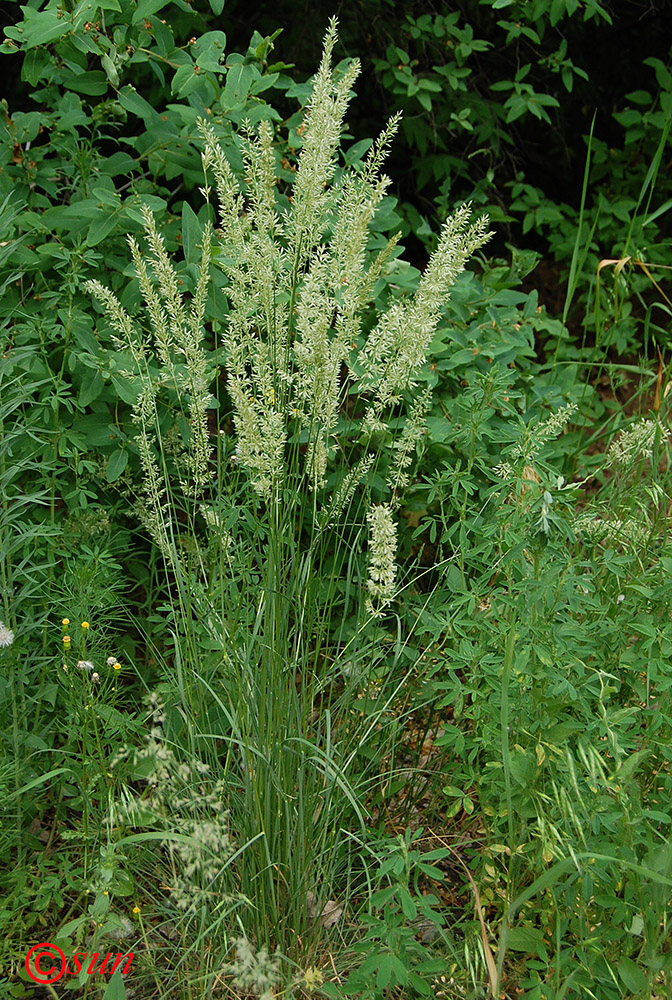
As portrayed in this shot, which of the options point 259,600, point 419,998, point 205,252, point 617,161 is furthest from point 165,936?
point 617,161

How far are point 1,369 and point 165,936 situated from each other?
4.73 ft

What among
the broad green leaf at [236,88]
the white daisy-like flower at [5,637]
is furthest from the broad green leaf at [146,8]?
the white daisy-like flower at [5,637]

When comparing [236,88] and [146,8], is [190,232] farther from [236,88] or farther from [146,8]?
[146,8]

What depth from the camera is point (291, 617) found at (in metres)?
2.48

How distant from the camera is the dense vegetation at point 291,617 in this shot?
193 centimetres

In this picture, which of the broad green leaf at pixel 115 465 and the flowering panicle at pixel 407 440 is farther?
the broad green leaf at pixel 115 465

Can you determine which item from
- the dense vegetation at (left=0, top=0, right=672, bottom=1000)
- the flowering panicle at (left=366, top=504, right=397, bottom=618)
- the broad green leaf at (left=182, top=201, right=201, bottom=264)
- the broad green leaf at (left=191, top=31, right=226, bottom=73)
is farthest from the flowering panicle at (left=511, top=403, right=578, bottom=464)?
the broad green leaf at (left=191, top=31, right=226, bottom=73)

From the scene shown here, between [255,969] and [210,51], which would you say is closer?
[255,969]

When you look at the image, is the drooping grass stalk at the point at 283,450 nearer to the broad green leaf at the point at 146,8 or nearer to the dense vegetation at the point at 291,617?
the dense vegetation at the point at 291,617

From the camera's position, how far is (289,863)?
202cm

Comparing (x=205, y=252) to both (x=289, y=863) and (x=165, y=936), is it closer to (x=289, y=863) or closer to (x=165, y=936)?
(x=289, y=863)

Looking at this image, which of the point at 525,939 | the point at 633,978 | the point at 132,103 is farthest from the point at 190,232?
the point at 633,978

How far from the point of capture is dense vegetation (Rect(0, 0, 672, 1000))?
76.0 inches

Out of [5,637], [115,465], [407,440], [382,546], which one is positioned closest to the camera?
[382,546]
